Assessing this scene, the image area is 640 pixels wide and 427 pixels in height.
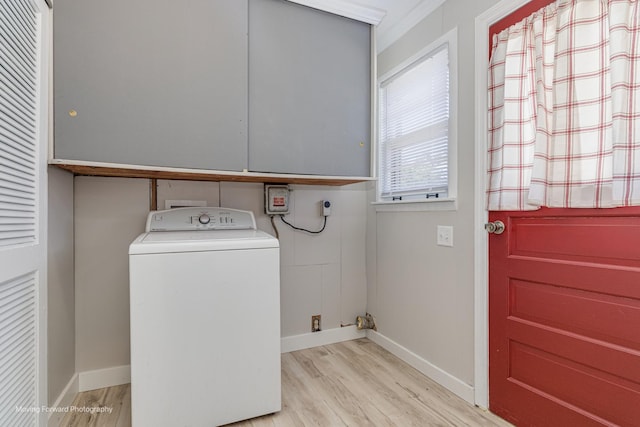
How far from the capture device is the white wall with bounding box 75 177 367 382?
1.82 metres

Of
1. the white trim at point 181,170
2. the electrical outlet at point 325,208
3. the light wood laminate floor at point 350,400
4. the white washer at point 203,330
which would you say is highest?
A: the white trim at point 181,170

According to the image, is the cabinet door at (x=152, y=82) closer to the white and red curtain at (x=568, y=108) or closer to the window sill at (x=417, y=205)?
the window sill at (x=417, y=205)

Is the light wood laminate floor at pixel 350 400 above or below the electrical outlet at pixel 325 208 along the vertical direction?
below

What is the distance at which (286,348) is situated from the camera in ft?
7.57

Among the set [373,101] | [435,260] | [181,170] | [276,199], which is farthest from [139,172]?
[435,260]

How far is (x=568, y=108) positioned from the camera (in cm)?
124

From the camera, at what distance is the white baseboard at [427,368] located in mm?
1711

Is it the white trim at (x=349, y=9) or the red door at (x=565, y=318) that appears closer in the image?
the red door at (x=565, y=318)

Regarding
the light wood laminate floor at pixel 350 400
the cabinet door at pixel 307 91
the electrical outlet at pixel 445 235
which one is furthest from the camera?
the electrical outlet at pixel 445 235

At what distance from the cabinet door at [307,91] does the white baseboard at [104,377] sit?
145cm

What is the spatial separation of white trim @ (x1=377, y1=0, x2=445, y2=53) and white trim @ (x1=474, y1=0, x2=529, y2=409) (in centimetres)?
41

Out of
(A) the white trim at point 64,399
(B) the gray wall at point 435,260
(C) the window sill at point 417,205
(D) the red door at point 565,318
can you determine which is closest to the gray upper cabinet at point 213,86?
(C) the window sill at point 417,205

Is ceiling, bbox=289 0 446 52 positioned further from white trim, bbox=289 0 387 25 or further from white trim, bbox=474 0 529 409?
white trim, bbox=474 0 529 409

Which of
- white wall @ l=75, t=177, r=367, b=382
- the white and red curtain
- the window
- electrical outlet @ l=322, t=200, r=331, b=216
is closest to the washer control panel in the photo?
white wall @ l=75, t=177, r=367, b=382
